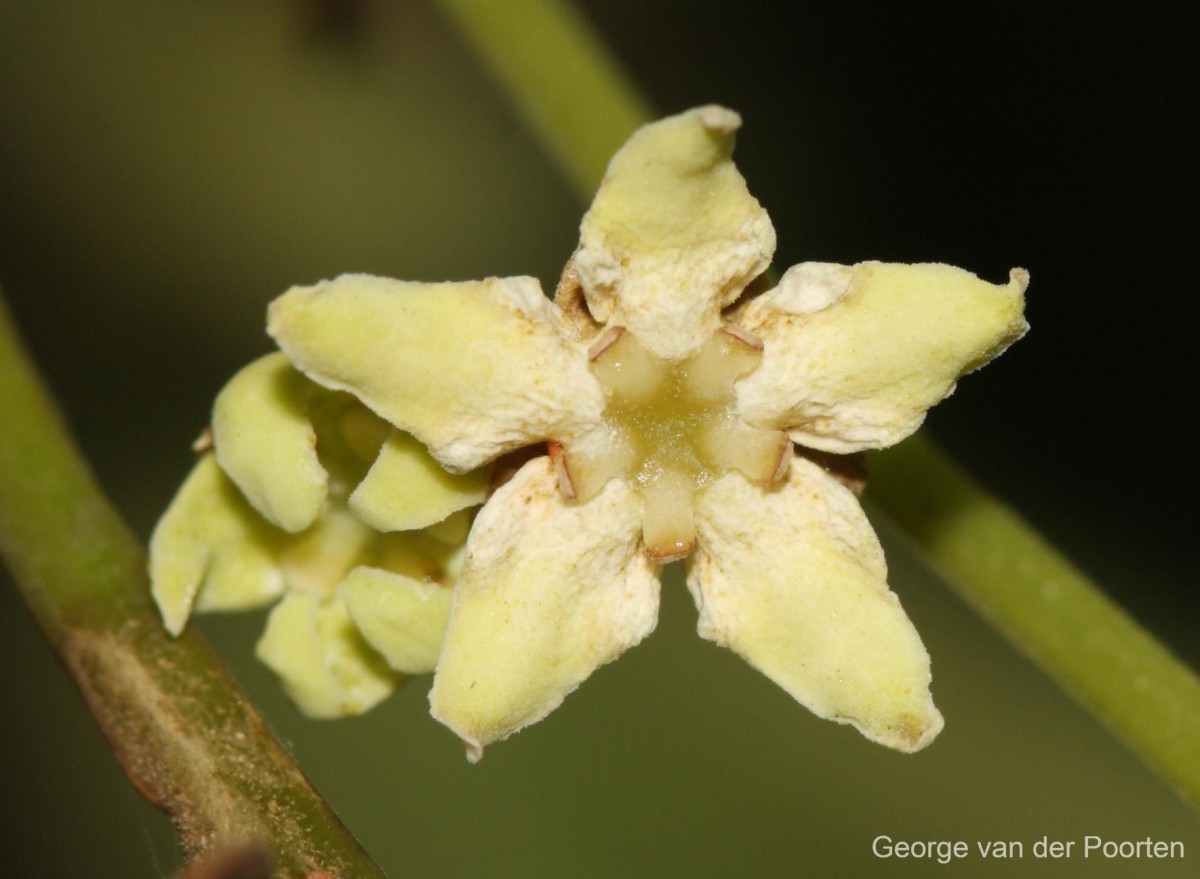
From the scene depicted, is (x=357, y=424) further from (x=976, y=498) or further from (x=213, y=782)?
(x=976, y=498)

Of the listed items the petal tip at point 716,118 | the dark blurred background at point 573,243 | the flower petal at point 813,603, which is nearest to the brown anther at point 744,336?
the flower petal at point 813,603

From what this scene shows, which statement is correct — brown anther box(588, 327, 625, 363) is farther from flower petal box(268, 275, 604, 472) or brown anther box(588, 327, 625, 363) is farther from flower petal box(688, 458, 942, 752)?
flower petal box(688, 458, 942, 752)

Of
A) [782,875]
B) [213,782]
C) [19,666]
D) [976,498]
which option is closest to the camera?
[213,782]

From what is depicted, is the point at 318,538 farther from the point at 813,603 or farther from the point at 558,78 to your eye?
the point at 558,78

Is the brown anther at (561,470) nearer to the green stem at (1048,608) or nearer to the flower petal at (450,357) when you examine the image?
the flower petal at (450,357)

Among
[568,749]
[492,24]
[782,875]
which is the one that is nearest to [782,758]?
[782,875]

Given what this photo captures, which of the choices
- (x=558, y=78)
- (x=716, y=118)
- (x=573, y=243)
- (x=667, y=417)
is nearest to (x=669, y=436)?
(x=667, y=417)
